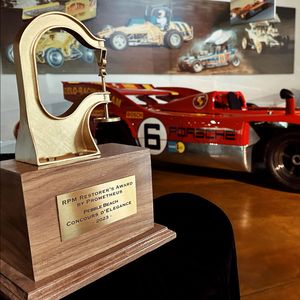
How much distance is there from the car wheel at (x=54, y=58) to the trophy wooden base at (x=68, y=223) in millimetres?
1837

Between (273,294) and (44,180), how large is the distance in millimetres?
673

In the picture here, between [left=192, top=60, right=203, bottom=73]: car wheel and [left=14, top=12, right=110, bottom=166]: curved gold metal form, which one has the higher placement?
[left=192, top=60, right=203, bottom=73]: car wheel

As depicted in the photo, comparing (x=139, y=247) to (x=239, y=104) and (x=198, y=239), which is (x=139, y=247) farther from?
(x=239, y=104)

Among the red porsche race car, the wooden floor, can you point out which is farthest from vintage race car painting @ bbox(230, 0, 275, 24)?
the wooden floor

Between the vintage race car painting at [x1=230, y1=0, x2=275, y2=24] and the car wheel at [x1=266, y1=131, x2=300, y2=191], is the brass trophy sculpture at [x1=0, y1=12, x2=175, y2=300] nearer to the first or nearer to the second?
the car wheel at [x1=266, y1=131, x2=300, y2=191]

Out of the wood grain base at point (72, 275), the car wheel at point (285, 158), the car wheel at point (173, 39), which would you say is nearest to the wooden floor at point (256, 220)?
the car wheel at point (285, 158)

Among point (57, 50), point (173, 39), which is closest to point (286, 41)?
point (173, 39)

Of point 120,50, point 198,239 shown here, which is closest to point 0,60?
point 120,50

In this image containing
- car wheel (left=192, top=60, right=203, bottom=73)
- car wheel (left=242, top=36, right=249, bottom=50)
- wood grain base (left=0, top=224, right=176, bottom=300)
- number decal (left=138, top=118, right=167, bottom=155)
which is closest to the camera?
wood grain base (left=0, top=224, right=176, bottom=300)

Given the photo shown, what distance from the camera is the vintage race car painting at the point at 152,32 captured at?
2.52 meters

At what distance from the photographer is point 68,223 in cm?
58

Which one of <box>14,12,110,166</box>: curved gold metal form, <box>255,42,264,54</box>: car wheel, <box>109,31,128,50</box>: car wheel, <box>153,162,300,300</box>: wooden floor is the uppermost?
<box>109,31,128,50</box>: car wheel

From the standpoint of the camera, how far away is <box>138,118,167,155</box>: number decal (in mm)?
1890

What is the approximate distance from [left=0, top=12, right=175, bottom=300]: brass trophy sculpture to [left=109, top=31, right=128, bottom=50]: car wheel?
1.94 m
